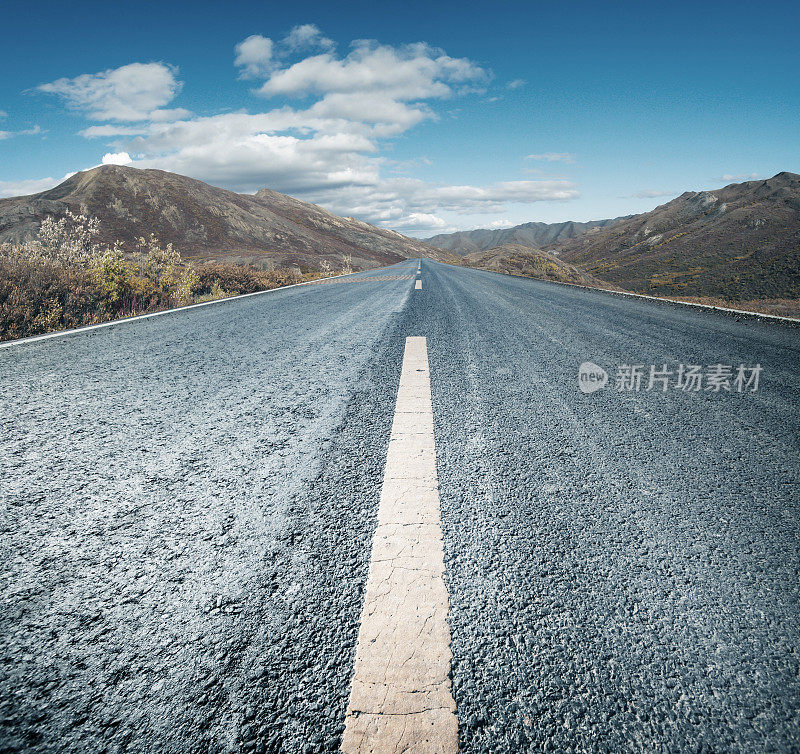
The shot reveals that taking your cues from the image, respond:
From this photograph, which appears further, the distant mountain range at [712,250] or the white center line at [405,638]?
the distant mountain range at [712,250]

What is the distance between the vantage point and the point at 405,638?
0.84 metres

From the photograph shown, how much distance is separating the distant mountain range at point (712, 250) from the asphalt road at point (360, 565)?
77.7 ft

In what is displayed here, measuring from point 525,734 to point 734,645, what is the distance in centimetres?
51

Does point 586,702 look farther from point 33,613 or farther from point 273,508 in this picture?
point 33,613

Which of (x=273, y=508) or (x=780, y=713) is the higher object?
(x=273, y=508)

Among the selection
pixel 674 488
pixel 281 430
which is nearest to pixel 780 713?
pixel 674 488

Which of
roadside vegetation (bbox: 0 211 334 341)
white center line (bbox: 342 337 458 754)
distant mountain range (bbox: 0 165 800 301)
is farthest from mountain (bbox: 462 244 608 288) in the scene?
white center line (bbox: 342 337 458 754)

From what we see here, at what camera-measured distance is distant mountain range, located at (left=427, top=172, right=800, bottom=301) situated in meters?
45.1

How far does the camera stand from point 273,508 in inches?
49.3

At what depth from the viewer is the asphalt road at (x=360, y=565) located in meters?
0.70

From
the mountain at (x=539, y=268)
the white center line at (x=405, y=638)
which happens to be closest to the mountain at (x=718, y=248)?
the mountain at (x=539, y=268)

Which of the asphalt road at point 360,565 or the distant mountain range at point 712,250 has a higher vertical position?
the distant mountain range at point 712,250

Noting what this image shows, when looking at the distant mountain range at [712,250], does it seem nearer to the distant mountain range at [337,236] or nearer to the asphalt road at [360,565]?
the distant mountain range at [337,236]

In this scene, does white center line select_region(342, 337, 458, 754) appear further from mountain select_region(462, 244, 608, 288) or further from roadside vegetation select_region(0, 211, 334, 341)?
mountain select_region(462, 244, 608, 288)
